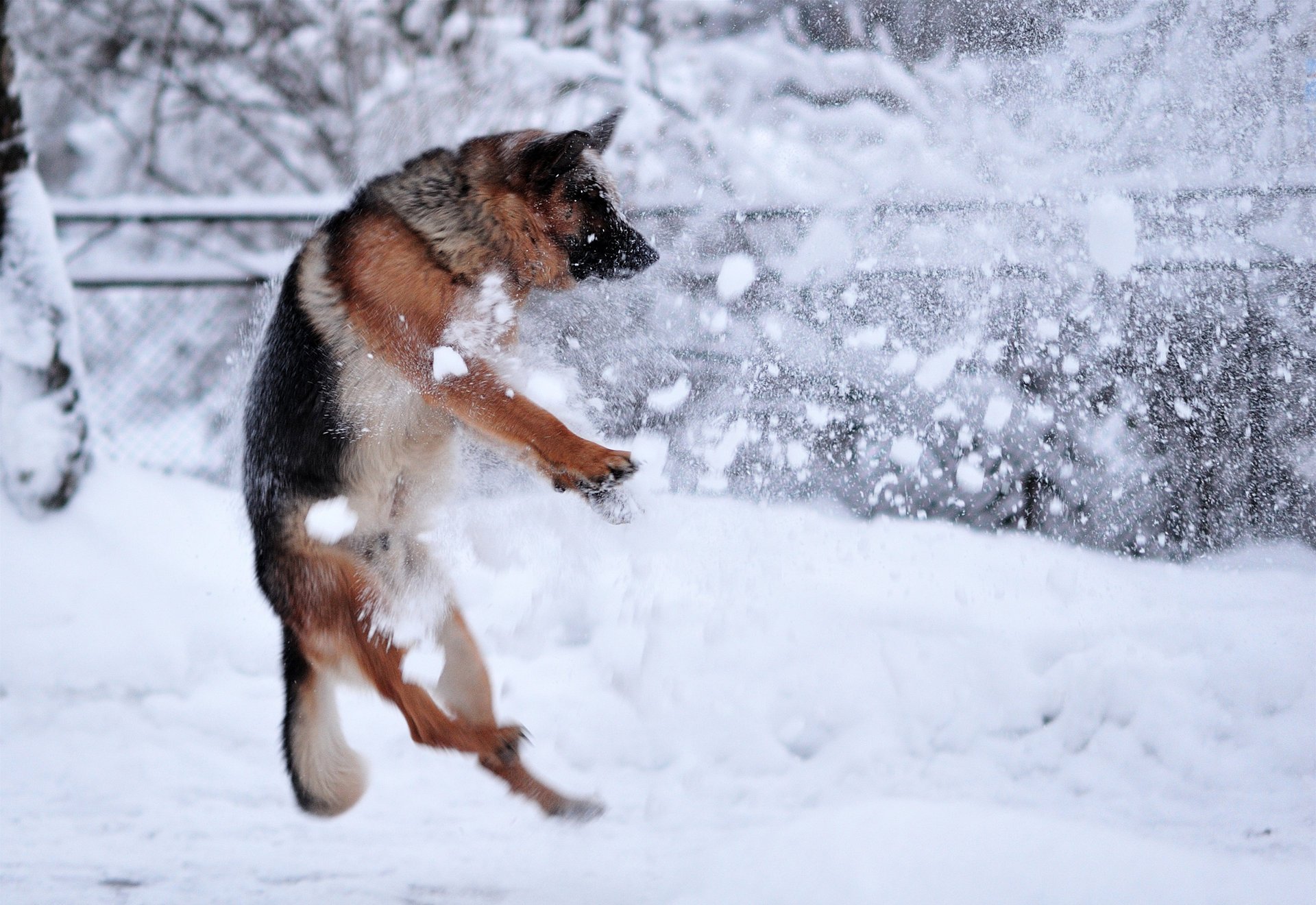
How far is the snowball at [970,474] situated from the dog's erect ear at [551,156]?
2791 millimetres

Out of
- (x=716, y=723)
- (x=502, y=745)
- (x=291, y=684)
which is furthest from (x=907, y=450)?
(x=291, y=684)

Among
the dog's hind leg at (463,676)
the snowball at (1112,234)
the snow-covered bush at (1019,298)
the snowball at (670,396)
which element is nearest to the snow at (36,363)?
the snow-covered bush at (1019,298)

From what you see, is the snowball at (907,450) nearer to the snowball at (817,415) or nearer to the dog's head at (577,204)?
the snowball at (817,415)

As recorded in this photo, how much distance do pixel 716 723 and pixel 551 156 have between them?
1.65m

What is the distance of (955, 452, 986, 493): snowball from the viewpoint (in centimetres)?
419

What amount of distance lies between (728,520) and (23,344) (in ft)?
10.1

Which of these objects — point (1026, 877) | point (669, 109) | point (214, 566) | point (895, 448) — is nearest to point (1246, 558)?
point (895, 448)

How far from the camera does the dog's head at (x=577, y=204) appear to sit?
7.17 ft

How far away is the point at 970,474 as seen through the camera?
14.0 ft

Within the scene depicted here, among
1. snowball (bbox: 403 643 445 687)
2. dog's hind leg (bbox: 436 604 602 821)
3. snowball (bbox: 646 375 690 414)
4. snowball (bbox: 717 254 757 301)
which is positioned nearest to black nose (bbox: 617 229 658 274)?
dog's hind leg (bbox: 436 604 602 821)

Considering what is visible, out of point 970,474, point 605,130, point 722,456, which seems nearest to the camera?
point 605,130

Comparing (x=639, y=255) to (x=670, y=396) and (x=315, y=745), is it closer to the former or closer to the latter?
(x=315, y=745)

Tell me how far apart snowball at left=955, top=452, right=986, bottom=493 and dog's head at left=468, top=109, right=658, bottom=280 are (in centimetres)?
251

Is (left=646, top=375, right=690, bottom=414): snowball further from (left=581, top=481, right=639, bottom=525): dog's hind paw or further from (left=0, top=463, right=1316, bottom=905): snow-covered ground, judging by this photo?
(left=581, top=481, right=639, bottom=525): dog's hind paw
